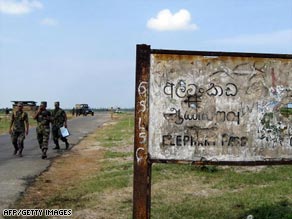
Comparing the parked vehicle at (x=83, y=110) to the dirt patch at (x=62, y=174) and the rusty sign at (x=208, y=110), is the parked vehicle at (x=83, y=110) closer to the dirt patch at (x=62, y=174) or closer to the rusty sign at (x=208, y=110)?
the dirt patch at (x=62, y=174)

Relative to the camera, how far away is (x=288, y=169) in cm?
1116

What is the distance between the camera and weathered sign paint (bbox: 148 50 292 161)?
17.8 ft

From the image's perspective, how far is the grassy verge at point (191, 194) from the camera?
723 centimetres

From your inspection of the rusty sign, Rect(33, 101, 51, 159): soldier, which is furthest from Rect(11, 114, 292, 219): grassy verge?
Rect(33, 101, 51, 159): soldier

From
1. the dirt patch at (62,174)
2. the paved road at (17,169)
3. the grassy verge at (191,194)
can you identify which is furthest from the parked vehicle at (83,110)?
the grassy verge at (191,194)

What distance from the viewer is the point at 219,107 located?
554 centimetres

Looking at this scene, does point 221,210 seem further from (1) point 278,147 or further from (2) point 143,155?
(2) point 143,155

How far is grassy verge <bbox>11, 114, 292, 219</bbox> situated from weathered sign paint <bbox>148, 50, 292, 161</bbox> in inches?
66.1

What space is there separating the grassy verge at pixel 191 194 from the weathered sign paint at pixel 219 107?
1679 mm

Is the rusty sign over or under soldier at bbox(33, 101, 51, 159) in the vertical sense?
over

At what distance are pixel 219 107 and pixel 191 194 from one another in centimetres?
347

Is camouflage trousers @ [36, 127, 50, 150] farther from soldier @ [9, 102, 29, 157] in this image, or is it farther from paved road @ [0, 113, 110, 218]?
soldier @ [9, 102, 29, 157]

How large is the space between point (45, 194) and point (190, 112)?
4.81m

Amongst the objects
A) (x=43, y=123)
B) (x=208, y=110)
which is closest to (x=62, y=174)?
(x=43, y=123)
